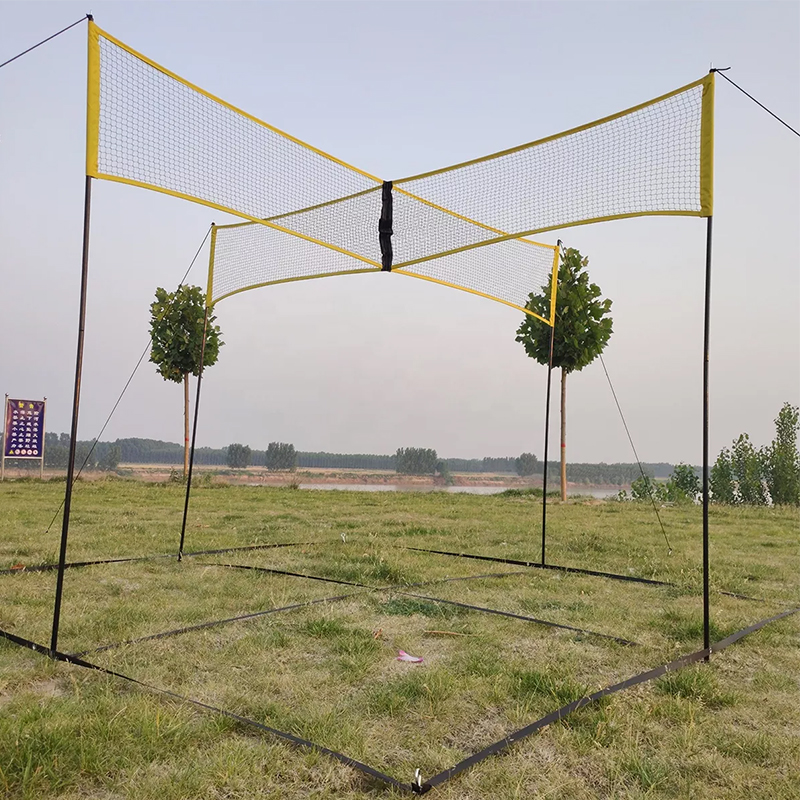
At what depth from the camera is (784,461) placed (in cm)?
2141

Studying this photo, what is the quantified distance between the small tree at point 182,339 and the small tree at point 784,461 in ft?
58.3

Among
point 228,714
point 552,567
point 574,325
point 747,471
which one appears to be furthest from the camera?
point 747,471

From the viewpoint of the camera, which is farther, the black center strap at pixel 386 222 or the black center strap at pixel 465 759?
the black center strap at pixel 386 222

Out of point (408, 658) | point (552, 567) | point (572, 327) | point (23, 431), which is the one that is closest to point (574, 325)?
point (572, 327)

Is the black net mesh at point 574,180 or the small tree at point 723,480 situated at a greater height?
the black net mesh at point 574,180

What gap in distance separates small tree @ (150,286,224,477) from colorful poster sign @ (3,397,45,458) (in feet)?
10.6

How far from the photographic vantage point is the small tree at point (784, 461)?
834 inches

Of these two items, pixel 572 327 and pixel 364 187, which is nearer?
pixel 364 187

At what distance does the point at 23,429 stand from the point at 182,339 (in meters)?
4.61

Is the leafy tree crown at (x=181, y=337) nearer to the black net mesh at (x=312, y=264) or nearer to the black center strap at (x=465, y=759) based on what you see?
the black net mesh at (x=312, y=264)

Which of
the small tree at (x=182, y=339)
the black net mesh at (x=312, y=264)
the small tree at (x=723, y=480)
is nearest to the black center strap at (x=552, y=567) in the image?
the black net mesh at (x=312, y=264)

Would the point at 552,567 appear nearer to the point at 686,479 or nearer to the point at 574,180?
the point at 574,180

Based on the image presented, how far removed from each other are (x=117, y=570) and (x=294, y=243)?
11.2 feet

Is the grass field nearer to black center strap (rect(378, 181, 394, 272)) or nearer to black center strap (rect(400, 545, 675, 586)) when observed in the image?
black center strap (rect(400, 545, 675, 586))
